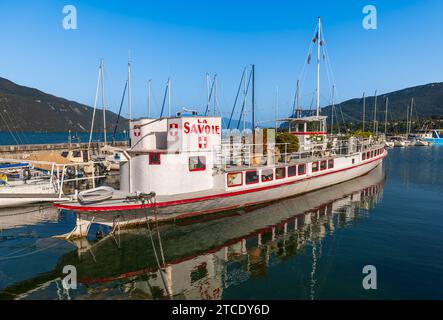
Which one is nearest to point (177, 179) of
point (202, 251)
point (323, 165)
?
point (202, 251)

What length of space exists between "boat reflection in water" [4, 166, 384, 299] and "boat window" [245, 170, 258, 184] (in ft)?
7.49

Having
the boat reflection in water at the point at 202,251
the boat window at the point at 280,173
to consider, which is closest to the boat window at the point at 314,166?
the boat reflection in water at the point at 202,251

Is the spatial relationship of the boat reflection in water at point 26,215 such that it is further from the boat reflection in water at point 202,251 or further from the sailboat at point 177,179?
the boat reflection in water at point 202,251

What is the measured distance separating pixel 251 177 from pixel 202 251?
774cm

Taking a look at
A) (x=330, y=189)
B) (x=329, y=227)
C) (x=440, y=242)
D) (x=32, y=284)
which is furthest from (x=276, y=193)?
(x=32, y=284)

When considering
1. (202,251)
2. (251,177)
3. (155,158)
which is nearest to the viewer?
(202,251)

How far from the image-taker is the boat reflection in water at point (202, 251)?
1193 cm

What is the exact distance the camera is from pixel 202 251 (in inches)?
612

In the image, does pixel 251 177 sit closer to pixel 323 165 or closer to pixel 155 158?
pixel 155 158

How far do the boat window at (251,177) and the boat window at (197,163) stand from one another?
3.64m

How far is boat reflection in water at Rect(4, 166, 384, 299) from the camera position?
11.9m

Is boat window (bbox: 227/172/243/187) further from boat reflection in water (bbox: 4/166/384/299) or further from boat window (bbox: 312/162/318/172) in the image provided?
boat window (bbox: 312/162/318/172)

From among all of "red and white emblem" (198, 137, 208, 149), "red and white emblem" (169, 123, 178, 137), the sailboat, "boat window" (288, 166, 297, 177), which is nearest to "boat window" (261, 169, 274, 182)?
the sailboat
